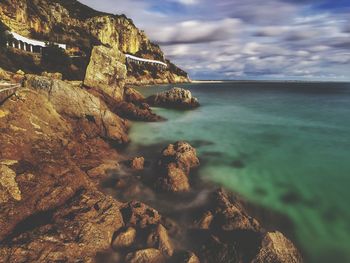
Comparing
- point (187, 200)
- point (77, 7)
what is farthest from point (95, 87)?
point (77, 7)

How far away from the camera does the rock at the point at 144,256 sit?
27.6 feet

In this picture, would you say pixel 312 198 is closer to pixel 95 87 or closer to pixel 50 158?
pixel 50 158

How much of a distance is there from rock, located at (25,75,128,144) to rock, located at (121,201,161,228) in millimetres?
10368

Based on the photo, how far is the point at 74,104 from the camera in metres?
20.8

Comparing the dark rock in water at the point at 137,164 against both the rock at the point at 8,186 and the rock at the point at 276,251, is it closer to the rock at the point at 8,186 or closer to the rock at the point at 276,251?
the rock at the point at 8,186

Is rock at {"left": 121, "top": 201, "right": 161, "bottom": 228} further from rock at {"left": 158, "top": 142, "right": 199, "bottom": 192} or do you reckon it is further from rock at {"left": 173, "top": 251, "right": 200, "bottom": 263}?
rock at {"left": 158, "top": 142, "right": 199, "bottom": 192}

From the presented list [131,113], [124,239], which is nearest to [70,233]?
[124,239]

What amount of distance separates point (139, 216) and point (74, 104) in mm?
13216

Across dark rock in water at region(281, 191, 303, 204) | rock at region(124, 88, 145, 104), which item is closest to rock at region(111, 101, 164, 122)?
rock at region(124, 88, 145, 104)

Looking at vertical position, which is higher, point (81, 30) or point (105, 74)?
point (81, 30)

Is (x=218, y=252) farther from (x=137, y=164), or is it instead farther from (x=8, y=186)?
(x=137, y=164)

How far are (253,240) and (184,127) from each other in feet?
66.4

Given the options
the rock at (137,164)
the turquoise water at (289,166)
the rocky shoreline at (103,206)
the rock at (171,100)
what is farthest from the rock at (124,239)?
the rock at (171,100)

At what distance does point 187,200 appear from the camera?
1274 cm
